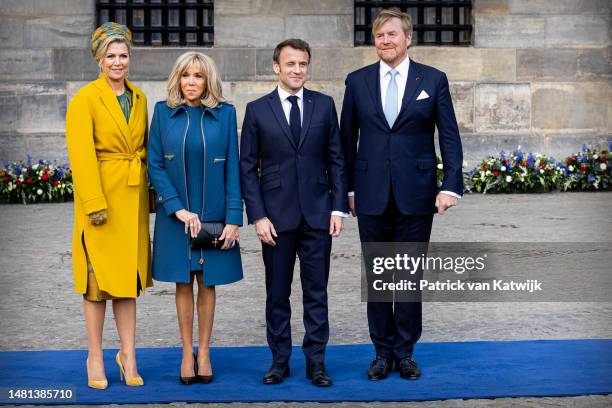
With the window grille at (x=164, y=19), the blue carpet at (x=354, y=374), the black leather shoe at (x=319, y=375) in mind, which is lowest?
the blue carpet at (x=354, y=374)

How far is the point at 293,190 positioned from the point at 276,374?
1.01 m

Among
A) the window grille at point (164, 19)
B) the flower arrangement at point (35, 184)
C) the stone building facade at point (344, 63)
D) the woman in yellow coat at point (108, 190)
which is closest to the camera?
the woman in yellow coat at point (108, 190)

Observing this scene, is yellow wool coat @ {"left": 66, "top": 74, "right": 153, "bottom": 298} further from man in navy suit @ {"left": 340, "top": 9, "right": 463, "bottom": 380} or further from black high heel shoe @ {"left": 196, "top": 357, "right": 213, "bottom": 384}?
man in navy suit @ {"left": 340, "top": 9, "right": 463, "bottom": 380}

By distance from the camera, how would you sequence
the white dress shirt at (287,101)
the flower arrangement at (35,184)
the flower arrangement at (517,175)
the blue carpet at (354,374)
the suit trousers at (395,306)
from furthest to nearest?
1. the flower arrangement at (517,175)
2. the flower arrangement at (35,184)
3. the suit trousers at (395,306)
4. the white dress shirt at (287,101)
5. the blue carpet at (354,374)

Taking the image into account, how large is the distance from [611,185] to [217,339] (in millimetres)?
10564

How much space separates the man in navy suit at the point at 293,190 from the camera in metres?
5.81

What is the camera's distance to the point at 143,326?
7.46 m

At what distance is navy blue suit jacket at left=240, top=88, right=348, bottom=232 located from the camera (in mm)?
5812

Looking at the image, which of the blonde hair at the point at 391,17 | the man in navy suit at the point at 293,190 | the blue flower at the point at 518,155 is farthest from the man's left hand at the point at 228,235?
the blue flower at the point at 518,155

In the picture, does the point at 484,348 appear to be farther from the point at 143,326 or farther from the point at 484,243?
the point at 484,243

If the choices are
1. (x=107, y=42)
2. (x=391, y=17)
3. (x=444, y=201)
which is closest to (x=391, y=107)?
(x=391, y=17)

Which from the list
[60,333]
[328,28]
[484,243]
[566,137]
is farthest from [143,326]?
[566,137]

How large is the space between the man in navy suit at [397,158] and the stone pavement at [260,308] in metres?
0.71

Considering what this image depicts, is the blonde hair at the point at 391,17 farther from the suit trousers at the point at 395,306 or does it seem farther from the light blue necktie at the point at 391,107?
the suit trousers at the point at 395,306
